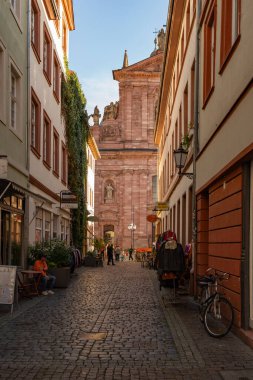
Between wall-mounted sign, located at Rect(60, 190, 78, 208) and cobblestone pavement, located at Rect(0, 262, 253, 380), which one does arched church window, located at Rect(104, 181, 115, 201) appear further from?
cobblestone pavement, located at Rect(0, 262, 253, 380)

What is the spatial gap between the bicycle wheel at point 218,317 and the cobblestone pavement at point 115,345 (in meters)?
0.17

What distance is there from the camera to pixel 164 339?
8.90 meters

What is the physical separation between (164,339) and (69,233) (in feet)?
70.5

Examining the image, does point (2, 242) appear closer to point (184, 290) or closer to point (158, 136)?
point (184, 290)

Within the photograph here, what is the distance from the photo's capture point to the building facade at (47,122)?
18.6 m

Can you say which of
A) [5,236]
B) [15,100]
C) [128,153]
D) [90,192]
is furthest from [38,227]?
[128,153]

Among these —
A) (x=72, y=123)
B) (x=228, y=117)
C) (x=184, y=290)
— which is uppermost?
(x=72, y=123)

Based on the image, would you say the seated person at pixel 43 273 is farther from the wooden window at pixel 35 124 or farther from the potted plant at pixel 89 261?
the potted plant at pixel 89 261

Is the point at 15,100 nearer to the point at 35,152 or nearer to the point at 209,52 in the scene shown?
the point at 35,152

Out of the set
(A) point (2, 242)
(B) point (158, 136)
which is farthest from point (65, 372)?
(B) point (158, 136)

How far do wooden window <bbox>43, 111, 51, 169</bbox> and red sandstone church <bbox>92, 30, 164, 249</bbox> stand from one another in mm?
37048

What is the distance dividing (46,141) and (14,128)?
667 cm

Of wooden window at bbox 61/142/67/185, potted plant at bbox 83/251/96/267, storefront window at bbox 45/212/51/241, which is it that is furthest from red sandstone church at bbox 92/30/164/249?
storefront window at bbox 45/212/51/241

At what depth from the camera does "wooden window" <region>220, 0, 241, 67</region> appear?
9953 mm
